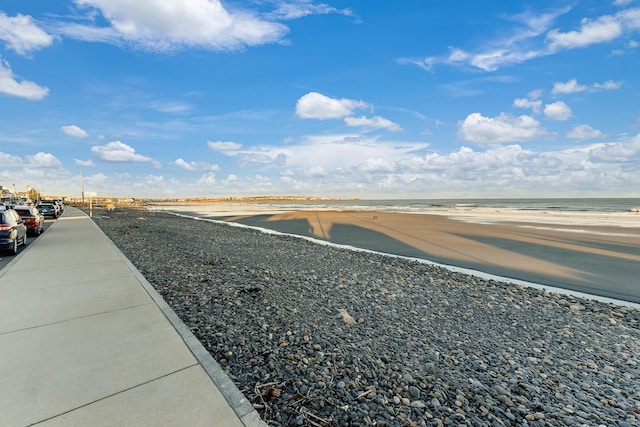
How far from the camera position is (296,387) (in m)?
3.24

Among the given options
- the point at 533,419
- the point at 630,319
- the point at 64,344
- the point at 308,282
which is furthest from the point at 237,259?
the point at 630,319

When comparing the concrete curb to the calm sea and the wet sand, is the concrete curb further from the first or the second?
the calm sea

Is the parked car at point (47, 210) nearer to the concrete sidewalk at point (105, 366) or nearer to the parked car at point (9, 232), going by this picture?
the parked car at point (9, 232)

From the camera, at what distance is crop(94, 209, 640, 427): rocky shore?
9.94 feet

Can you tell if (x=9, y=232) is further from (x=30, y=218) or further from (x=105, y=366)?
(x=105, y=366)

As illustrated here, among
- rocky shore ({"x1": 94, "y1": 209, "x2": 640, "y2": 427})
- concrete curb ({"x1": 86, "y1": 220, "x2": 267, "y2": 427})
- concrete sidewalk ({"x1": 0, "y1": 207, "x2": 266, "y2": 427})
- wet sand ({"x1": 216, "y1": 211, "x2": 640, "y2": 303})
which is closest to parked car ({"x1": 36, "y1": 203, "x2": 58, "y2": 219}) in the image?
wet sand ({"x1": 216, "y1": 211, "x2": 640, "y2": 303})

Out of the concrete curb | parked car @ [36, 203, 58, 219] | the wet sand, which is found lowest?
the wet sand

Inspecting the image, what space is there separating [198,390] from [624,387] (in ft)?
16.3

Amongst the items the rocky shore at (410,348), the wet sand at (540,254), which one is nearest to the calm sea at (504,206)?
the wet sand at (540,254)

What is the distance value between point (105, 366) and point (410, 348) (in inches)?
153

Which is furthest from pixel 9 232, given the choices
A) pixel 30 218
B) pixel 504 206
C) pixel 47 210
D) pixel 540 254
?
pixel 504 206

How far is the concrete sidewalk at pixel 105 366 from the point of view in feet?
8.56

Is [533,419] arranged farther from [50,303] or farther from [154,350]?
[50,303]

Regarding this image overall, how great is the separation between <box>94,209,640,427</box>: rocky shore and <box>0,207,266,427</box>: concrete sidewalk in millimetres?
413
